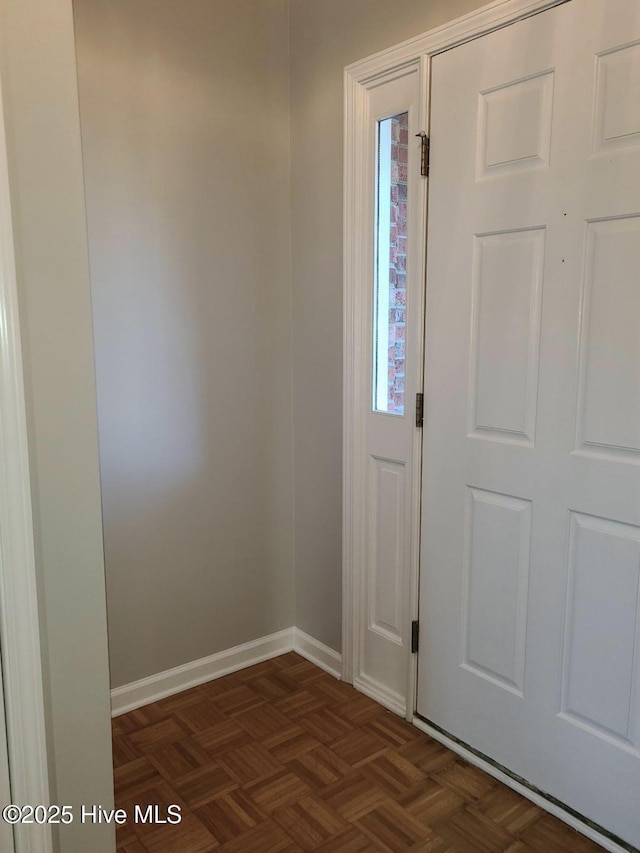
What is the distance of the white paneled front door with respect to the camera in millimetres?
1614

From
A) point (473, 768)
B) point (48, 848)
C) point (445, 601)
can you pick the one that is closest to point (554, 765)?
point (473, 768)

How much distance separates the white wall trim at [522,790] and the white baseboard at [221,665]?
1.60 feet

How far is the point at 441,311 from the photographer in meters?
2.01

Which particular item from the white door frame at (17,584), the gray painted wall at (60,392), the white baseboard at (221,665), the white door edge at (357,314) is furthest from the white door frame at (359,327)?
the white door frame at (17,584)

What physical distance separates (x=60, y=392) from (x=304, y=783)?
1.37 meters

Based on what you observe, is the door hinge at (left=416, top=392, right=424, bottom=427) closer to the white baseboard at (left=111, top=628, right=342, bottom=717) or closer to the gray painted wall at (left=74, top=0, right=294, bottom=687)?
the gray painted wall at (left=74, top=0, right=294, bottom=687)

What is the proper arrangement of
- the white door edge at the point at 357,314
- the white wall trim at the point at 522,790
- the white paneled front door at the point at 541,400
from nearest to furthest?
the white paneled front door at the point at 541,400 → the white wall trim at the point at 522,790 → the white door edge at the point at 357,314

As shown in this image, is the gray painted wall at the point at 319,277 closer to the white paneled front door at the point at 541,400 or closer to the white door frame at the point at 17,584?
the white paneled front door at the point at 541,400

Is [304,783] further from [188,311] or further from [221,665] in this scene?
[188,311]

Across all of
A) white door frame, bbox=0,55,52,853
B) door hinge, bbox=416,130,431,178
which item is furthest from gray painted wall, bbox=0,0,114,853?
door hinge, bbox=416,130,431,178

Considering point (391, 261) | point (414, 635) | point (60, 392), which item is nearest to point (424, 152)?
point (391, 261)

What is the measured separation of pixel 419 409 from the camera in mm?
2115

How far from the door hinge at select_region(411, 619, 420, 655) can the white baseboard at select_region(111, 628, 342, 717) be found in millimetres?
408

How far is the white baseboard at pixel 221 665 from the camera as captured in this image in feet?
7.75
